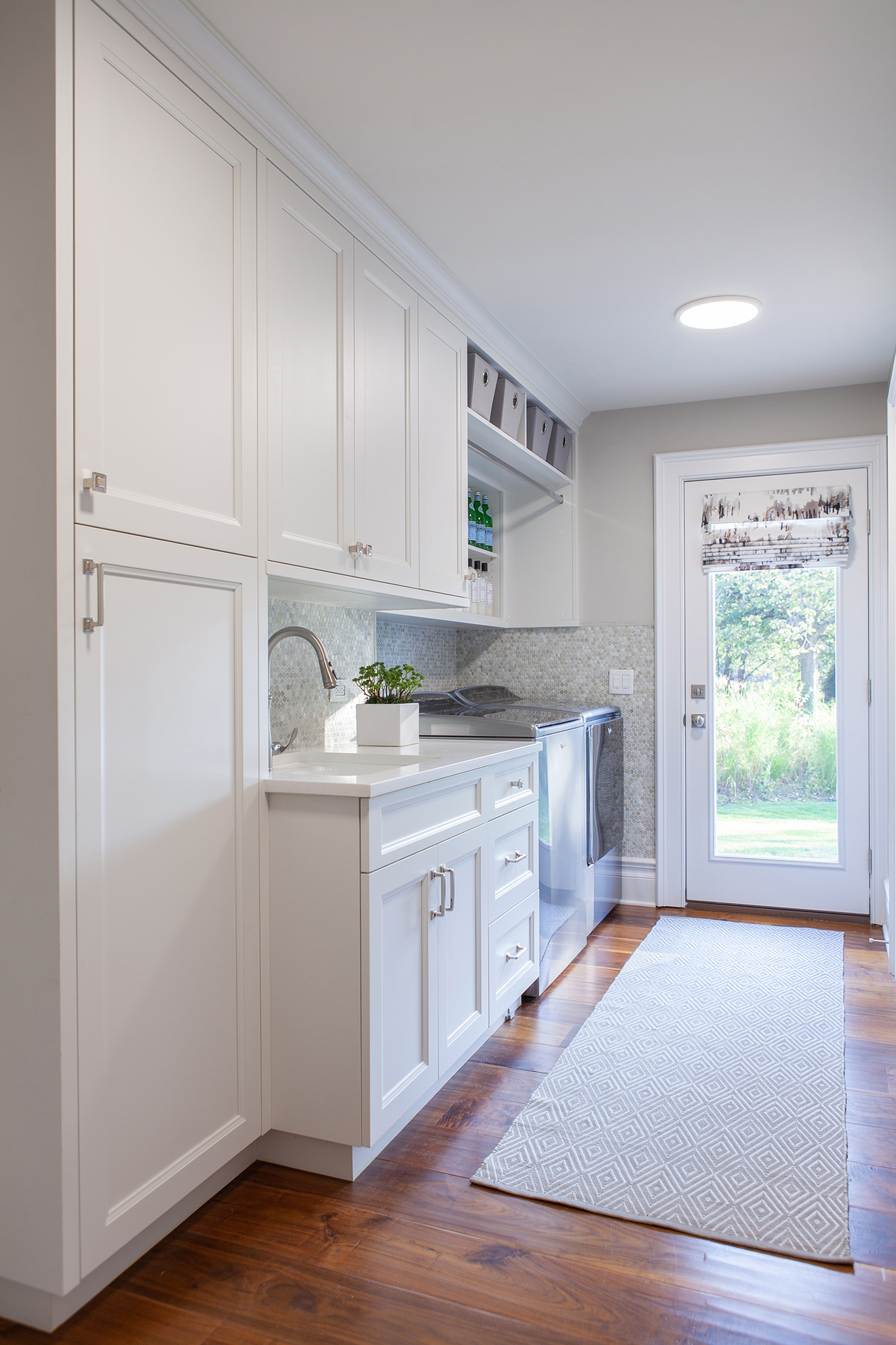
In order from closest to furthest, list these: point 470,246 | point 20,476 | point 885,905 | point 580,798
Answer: point 20,476
point 470,246
point 580,798
point 885,905

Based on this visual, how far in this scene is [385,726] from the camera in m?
2.40

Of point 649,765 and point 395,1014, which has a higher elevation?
point 649,765

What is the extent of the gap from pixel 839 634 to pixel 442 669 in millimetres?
1748

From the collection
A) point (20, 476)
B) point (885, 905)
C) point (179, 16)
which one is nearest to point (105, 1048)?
point (20, 476)

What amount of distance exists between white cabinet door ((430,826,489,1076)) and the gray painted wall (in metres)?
2.06

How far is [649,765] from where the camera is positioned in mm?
4047

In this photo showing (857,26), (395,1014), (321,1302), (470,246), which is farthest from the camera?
(470,246)

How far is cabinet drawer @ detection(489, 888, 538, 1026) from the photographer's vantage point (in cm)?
240

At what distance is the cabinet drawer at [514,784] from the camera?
2.45 metres

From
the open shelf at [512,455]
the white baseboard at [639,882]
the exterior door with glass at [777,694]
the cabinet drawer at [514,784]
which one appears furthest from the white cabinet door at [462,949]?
the exterior door with glass at [777,694]

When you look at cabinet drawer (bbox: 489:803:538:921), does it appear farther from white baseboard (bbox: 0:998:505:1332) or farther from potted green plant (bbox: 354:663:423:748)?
white baseboard (bbox: 0:998:505:1332)

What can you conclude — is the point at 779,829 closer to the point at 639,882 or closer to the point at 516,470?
the point at 639,882

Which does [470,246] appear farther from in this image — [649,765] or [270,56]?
[649,765]

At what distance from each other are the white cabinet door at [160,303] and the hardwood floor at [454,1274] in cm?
126
